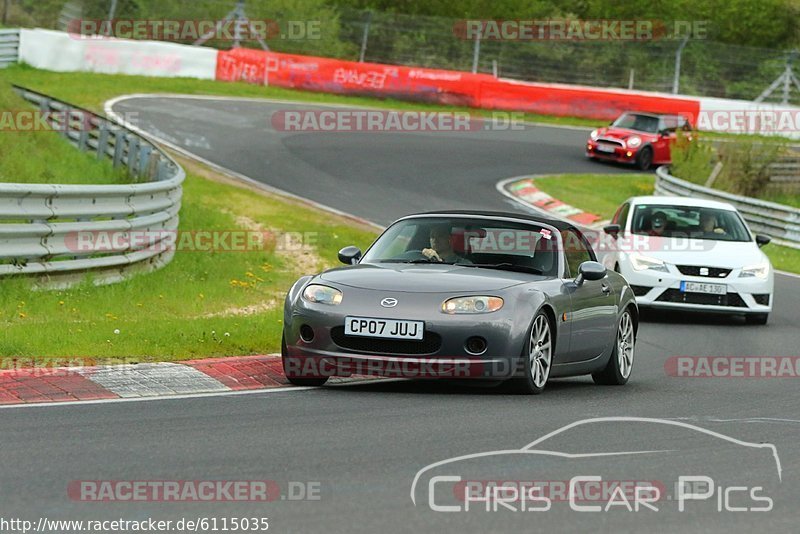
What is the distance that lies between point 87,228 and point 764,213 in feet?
56.6

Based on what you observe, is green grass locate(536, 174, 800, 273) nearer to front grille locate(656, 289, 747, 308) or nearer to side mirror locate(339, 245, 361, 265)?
front grille locate(656, 289, 747, 308)

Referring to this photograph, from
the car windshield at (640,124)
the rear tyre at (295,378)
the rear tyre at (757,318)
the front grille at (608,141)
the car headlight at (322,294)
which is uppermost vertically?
the car headlight at (322,294)

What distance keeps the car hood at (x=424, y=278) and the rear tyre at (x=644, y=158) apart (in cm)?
2612

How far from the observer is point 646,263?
17172mm

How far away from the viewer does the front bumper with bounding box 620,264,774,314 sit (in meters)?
16.9

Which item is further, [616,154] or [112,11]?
[112,11]

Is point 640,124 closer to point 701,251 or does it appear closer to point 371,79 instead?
point 371,79

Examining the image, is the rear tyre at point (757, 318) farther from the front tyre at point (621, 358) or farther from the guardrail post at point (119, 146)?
the guardrail post at point (119, 146)

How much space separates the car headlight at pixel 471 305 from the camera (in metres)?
9.34

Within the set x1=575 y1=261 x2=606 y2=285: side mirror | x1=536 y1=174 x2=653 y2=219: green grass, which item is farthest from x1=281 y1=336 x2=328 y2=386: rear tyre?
x1=536 y1=174 x2=653 y2=219: green grass

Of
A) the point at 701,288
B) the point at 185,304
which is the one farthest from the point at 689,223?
the point at 185,304

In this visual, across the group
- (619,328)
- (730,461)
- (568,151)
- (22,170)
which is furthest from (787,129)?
(730,461)

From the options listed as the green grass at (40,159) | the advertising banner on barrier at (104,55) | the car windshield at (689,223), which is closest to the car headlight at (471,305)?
the car windshield at (689,223)

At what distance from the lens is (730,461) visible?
7348mm
